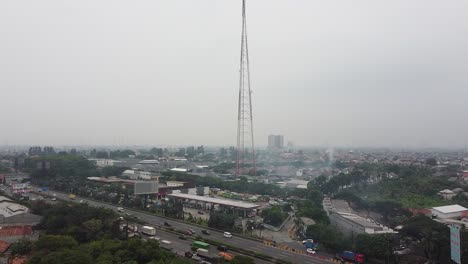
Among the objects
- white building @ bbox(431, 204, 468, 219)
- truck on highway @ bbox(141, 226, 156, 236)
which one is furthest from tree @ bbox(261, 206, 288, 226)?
white building @ bbox(431, 204, 468, 219)

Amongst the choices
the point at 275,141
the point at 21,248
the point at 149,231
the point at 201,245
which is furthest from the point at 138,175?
the point at 275,141

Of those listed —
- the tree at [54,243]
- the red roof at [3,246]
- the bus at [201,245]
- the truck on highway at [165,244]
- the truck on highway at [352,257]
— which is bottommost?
the truck on highway at [352,257]

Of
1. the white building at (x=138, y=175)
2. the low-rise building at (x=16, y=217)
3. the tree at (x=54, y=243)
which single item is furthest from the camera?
the white building at (x=138, y=175)

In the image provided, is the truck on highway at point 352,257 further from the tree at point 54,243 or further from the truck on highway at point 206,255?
the tree at point 54,243

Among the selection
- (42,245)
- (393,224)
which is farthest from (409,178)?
(42,245)

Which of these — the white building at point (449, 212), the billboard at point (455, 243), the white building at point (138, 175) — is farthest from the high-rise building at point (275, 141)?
the billboard at point (455, 243)

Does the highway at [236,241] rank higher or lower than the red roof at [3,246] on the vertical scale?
lower
